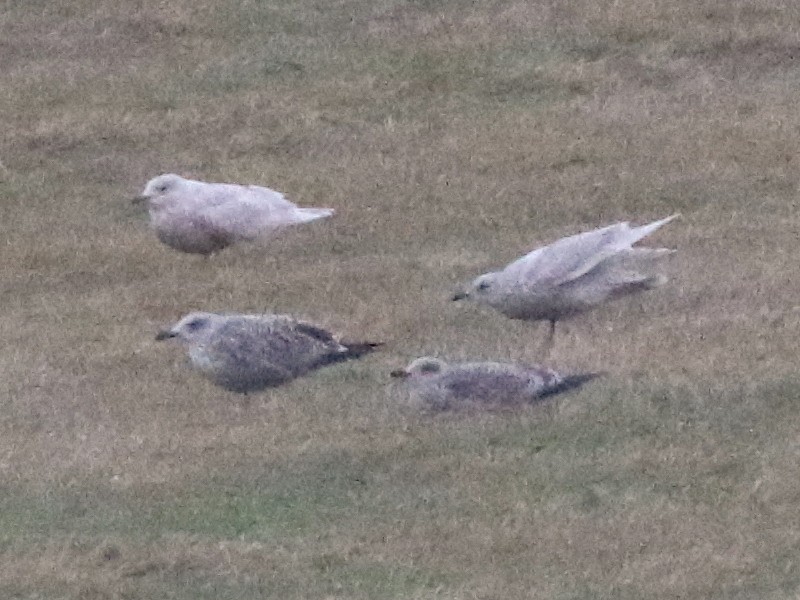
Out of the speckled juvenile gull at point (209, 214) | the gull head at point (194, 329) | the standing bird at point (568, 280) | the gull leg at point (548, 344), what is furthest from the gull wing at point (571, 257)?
the speckled juvenile gull at point (209, 214)

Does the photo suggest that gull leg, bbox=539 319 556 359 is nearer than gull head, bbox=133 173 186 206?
Yes

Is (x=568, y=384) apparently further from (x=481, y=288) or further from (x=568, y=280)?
(x=481, y=288)

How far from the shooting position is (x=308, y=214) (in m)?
8.73

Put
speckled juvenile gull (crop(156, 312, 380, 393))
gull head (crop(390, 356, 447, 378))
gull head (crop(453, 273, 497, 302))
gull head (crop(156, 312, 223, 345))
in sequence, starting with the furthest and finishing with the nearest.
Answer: gull head (crop(453, 273, 497, 302)) → gull head (crop(156, 312, 223, 345)) → speckled juvenile gull (crop(156, 312, 380, 393)) → gull head (crop(390, 356, 447, 378))

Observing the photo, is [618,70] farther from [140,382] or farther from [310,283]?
[140,382]

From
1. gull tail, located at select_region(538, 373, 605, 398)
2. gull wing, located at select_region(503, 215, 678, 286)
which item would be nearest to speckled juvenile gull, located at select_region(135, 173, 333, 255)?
gull wing, located at select_region(503, 215, 678, 286)

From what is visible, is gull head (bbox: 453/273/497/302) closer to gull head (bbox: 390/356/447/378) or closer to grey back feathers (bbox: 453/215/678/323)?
grey back feathers (bbox: 453/215/678/323)

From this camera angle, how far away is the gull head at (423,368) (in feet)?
21.5

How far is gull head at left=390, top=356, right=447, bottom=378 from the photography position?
21.5ft

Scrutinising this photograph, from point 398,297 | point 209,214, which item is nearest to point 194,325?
point 398,297

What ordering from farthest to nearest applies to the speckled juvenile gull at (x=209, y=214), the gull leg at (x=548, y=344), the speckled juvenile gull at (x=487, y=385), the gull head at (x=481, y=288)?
the speckled juvenile gull at (x=209, y=214) < the gull leg at (x=548, y=344) < the gull head at (x=481, y=288) < the speckled juvenile gull at (x=487, y=385)

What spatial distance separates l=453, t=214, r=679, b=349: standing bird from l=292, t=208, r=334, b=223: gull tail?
71.4 inches

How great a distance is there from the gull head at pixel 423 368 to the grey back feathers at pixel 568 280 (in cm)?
45

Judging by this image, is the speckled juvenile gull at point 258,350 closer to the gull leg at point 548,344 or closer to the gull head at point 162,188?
the gull leg at point 548,344
